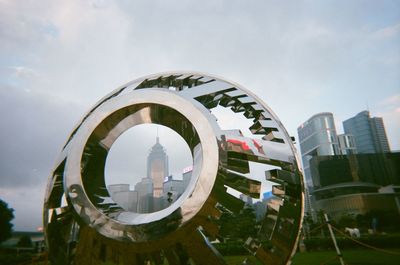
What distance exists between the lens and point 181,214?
3.54 meters

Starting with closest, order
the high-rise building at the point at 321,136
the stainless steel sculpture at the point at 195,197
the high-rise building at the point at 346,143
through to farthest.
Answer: the stainless steel sculpture at the point at 195,197
the high-rise building at the point at 321,136
the high-rise building at the point at 346,143

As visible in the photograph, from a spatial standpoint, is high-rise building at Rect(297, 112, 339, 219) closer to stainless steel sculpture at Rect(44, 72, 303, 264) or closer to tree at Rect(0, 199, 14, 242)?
tree at Rect(0, 199, 14, 242)

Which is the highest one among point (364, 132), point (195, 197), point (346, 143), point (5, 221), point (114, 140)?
point (364, 132)

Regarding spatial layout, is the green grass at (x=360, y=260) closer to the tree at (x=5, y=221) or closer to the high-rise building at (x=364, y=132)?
the tree at (x=5, y=221)

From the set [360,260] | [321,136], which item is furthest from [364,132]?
[360,260]

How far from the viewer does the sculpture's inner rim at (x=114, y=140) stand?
4164 mm

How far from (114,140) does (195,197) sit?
194cm

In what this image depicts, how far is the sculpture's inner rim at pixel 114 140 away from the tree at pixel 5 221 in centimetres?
4451

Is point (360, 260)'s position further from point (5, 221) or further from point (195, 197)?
point (5, 221)

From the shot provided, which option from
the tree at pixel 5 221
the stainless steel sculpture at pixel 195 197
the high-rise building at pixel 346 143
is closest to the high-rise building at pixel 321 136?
Answer: the high-rise building at pixel 346 143

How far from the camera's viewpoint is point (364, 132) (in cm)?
13638

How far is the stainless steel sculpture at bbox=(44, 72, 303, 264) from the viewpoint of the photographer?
11.8 ft

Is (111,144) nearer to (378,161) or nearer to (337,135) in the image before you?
(378,161)

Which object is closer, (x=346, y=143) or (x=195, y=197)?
(x=195, y=197)
